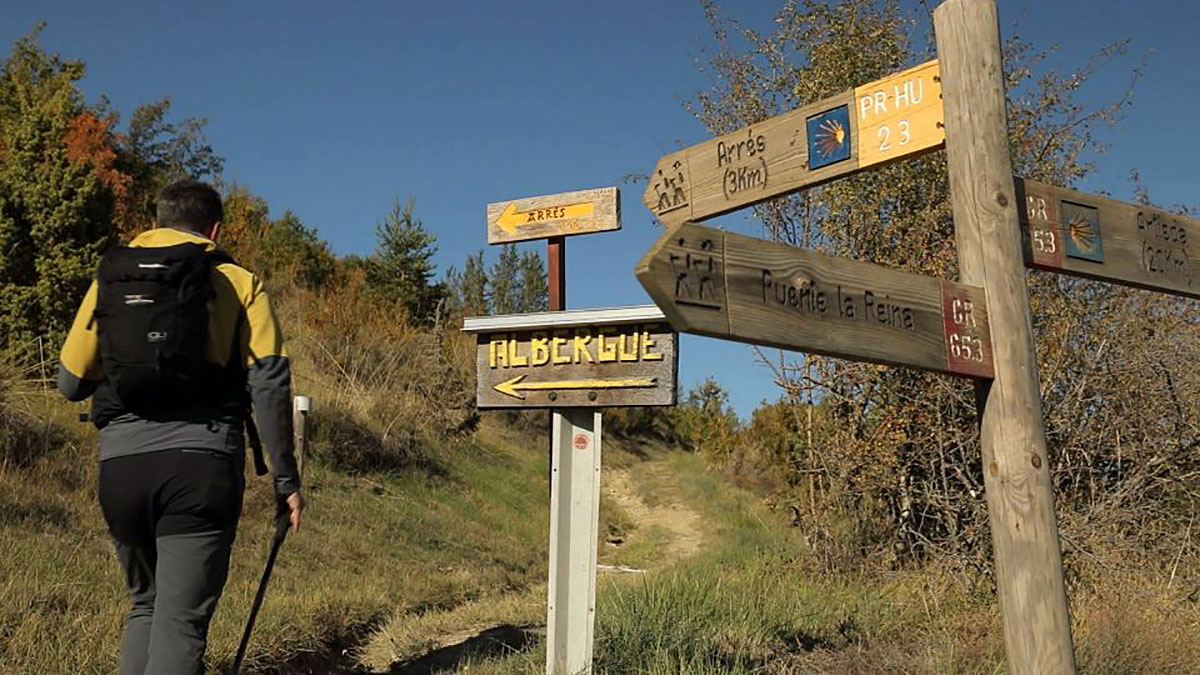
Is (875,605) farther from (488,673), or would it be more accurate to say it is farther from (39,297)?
(39,297)

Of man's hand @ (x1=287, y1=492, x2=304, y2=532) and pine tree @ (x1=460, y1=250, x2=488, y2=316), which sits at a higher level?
pine tree @ (x1=460, y1=250, x2=488, y2=316)

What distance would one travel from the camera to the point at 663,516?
18.8 metres

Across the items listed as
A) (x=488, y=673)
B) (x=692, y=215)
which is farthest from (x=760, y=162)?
(x=488, y=673)

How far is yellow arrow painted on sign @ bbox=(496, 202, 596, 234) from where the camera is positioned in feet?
18.5

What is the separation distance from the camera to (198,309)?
10.5 ft

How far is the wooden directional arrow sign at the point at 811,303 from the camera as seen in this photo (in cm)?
285

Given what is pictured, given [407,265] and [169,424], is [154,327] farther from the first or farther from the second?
[407,265]

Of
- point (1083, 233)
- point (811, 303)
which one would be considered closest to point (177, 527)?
point (811, 303)

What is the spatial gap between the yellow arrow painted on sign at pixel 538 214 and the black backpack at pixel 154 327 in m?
2.69

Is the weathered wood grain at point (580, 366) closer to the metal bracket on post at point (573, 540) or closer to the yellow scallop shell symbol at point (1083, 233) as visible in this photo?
the metal bracket on post at point (573, 540)

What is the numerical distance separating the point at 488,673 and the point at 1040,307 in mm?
5404

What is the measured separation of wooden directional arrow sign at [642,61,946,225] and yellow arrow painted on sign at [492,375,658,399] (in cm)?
76

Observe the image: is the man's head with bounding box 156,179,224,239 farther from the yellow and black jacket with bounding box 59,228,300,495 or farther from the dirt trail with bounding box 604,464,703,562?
the dirt trail with bounding box 604,464,703,562

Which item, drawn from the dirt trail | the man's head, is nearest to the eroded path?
the dirt trail
